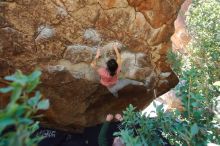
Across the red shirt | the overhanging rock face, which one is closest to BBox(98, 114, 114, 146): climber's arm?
the overhanging rock face

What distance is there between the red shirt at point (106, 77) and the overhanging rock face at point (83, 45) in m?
0.12

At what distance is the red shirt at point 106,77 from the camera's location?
500cm

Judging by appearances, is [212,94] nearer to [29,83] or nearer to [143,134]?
[143,134]

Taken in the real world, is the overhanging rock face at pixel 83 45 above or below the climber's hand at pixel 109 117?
above

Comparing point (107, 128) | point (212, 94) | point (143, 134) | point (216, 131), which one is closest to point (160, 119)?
point (143, 134)

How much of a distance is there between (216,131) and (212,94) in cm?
61

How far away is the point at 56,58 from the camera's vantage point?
4.91 metres

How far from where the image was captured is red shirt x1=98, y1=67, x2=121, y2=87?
16.4 ft

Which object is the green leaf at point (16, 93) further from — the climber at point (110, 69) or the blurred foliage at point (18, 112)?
the climber at point (110, 69)

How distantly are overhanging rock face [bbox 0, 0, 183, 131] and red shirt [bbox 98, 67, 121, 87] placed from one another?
125 millimetres

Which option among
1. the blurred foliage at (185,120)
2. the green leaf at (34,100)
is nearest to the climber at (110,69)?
the blurred foliage at (185,120)

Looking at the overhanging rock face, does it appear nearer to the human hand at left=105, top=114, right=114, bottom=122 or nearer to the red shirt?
the red shirt

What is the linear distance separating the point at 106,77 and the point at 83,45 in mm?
541

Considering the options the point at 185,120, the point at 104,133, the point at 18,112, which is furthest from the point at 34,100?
the point at 104,133
